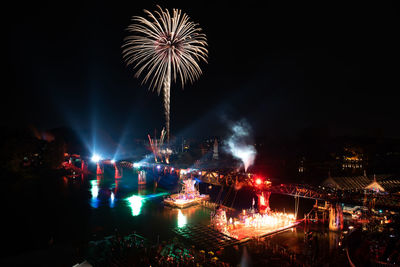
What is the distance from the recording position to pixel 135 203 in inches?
1032

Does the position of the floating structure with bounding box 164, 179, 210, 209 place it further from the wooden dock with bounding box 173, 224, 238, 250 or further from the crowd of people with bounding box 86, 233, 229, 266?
the crowd of people with bounding box 86, 233, 229, 266

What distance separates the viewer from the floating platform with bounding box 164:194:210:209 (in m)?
24.2

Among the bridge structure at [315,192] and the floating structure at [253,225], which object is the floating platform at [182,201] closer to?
the bridge structure at [315,192]

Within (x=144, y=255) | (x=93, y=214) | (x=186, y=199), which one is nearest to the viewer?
(x=144, y=255)

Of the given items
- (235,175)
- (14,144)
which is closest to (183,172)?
(235,175)

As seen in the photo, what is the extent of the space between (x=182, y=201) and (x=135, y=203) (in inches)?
216

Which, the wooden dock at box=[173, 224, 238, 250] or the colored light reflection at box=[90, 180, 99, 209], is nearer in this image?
the wooden dock at box=[173, 224, 238, 250]

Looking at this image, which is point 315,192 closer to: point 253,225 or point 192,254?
point 253,225

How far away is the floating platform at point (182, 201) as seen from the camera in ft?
79.6

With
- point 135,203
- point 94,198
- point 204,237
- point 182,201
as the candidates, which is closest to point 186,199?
point 182,201

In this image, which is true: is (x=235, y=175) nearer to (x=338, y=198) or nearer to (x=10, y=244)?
(x=338, y=198)

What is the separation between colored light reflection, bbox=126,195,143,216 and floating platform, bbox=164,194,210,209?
288cm

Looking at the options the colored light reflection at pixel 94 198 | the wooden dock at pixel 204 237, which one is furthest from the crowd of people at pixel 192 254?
the colored light reflection at pixel 94 198

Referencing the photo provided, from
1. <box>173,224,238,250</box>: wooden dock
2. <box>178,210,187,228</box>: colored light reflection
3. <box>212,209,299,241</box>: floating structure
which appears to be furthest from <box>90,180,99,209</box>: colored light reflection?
<box>212,209,299,241</box>: floating structure
